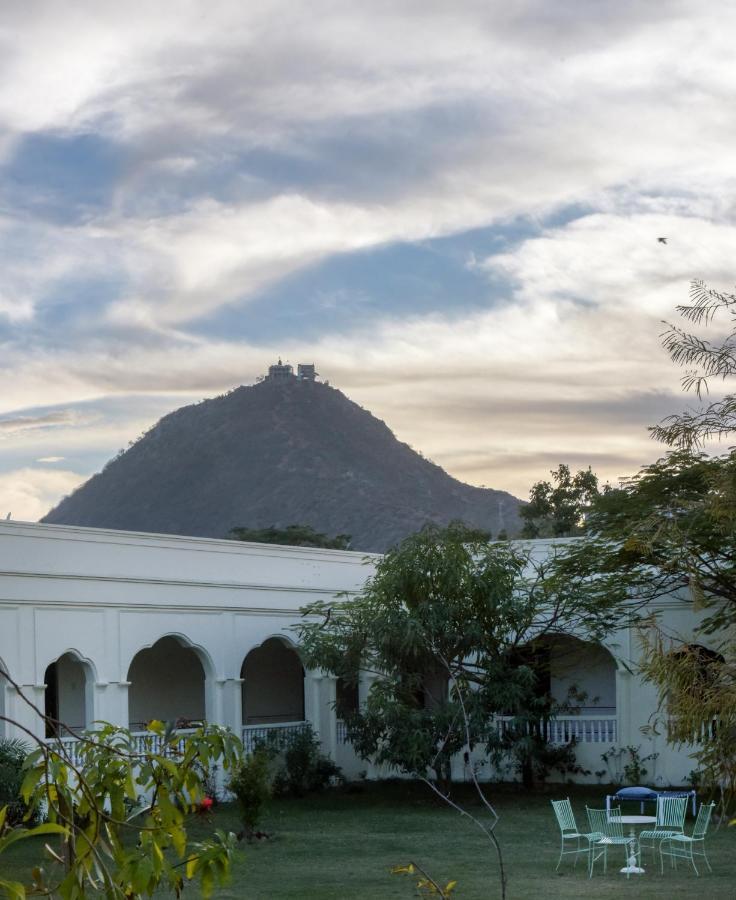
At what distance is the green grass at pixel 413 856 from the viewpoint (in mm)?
13891

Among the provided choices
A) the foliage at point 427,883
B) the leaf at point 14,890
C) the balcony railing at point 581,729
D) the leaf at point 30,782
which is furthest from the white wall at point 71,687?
the leaf at point 14,890

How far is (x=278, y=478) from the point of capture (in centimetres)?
9969

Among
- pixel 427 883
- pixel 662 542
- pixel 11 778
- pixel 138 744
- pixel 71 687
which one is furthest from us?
pixel 71 687

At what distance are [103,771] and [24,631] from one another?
1586 centimetres

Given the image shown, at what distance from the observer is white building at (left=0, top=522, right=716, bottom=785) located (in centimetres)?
1931

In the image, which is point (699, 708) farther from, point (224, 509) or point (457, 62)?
point (224, 509)

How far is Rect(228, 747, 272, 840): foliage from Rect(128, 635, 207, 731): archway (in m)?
7.34

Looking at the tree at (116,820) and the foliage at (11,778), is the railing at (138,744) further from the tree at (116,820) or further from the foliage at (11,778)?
the foliage at (11,778)

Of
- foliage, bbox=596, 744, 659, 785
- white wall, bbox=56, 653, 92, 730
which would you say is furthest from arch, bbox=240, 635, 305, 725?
foliage, bbox=596, 744, 659, 785

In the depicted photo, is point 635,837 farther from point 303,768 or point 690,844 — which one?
point 303,768

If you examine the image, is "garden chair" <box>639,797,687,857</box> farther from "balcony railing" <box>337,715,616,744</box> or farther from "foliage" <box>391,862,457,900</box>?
"balcony railing" <box>337,715,616,744</box>

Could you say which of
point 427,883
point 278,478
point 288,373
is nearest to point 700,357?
point 427,883

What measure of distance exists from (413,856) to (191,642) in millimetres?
6889

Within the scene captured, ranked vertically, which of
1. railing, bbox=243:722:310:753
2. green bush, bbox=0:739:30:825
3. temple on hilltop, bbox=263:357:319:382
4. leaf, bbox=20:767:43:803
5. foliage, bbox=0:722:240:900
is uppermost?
temple on hilltop, bbox=263:357:319:382
